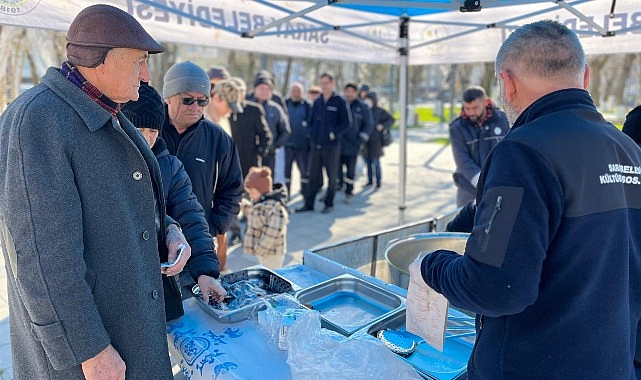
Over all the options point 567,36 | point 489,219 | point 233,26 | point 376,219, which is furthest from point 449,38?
point 489,219

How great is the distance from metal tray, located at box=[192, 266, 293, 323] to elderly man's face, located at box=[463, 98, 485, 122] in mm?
2516

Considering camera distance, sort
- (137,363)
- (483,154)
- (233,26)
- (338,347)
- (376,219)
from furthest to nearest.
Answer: (376,219) < (483,154) < (233,26) < (338,347) < (137,363)

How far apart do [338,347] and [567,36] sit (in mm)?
1019

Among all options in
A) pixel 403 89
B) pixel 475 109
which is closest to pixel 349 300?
pixel 475 109

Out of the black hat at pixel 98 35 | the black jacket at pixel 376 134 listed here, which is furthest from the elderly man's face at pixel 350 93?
the black hat at pixel 98 35

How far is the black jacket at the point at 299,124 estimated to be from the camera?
7.05m

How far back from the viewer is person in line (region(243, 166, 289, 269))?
3281 millimetres

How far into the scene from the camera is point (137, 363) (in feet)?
4.38

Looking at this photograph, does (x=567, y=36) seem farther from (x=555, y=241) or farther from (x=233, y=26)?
(x=233, y=26)

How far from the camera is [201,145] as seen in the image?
2.66 metres

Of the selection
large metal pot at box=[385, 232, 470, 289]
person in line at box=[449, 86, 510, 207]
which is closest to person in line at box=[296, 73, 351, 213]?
person in line at box=[449, 86, 510, 207]

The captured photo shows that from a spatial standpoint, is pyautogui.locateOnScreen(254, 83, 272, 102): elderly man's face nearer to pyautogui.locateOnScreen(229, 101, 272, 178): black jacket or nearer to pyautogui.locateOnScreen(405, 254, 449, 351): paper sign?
pyautogui.locateOnScreen(229, 101, 272, 178): black jacket

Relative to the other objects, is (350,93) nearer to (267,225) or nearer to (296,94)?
(296,94)

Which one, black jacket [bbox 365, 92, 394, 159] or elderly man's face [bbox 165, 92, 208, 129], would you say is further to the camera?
black jacket [bbox 365, 92, 394, 159]
